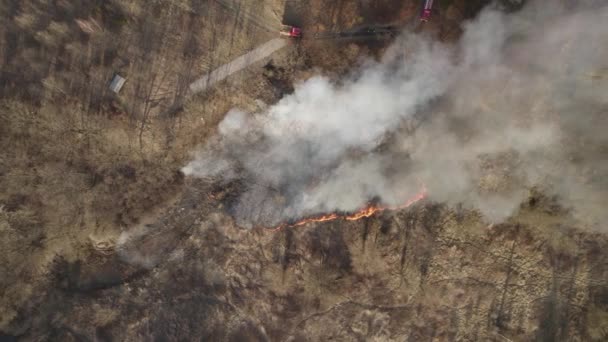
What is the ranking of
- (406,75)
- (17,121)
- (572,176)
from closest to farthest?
(572,176)
(406,75)
(17,121)

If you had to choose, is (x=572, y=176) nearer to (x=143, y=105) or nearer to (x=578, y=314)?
(x=578, y=314)

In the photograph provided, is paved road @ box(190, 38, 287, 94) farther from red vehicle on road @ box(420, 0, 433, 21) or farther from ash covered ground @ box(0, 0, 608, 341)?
red vehicle on road @ box(420, 0, 433, 21)

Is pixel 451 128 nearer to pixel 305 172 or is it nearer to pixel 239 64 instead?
pixel 305 172

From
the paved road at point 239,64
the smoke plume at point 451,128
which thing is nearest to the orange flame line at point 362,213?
the smoke plume at point 451,128

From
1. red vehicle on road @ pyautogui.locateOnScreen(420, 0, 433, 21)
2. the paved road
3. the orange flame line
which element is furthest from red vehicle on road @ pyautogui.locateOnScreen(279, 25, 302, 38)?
the orange flame line

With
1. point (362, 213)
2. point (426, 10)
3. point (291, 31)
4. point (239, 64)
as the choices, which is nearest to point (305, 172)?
point (362, 213)

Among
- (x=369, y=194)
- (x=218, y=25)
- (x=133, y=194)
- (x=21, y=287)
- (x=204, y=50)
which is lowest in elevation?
(x=21, y=287)

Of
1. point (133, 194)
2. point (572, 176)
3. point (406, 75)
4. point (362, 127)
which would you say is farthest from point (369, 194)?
point (133, 194)

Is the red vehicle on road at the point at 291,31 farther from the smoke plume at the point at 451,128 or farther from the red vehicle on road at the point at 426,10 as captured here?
the red vehicle on road at the point at 426,10
